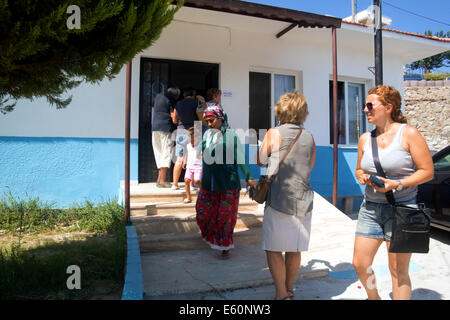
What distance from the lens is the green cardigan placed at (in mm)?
3494

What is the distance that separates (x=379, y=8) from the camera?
19.3 feet

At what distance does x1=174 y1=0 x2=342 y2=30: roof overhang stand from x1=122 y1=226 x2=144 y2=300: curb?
132 inches

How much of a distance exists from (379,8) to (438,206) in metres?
3.77

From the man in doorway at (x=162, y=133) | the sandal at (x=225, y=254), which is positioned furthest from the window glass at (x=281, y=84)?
the sandal at (x=225, y=254)

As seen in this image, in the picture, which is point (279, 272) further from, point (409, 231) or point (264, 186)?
point (409, 231)

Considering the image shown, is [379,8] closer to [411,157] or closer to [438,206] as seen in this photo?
[438,206]

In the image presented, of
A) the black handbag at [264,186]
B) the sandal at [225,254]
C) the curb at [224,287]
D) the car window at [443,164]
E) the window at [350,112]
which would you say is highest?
the window at [350,112]

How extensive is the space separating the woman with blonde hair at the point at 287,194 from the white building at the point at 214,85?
9.77 feet

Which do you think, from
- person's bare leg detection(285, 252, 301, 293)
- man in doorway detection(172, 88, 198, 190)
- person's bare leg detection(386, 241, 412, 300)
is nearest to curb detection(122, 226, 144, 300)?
person's bare leg detection(285, 252, 301, 293)

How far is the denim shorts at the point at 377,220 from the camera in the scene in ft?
7.16

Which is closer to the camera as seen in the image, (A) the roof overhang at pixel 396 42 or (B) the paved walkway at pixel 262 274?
(B) the paved walkway at pixel 262 274

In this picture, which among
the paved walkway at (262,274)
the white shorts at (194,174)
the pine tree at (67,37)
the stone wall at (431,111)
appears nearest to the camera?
the pine tree at (67,37)

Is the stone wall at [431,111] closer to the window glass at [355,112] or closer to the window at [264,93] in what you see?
the window glass at [355,112]

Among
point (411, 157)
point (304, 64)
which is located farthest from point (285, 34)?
point (411, 157)
